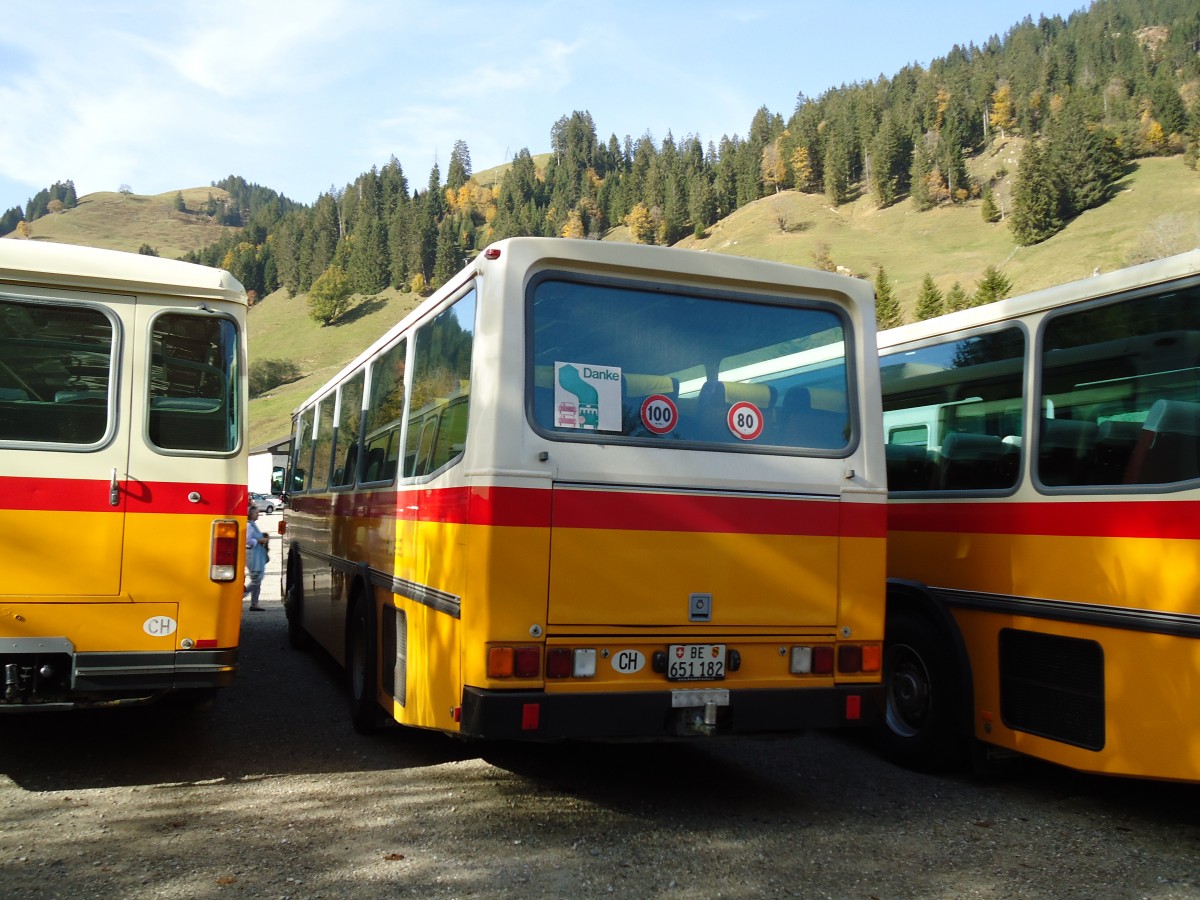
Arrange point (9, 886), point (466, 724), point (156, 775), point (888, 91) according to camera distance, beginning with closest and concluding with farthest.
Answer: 1. point (9, 886)
2. point (466, 724)
3. point (156, 775)
4. point (888, 91)

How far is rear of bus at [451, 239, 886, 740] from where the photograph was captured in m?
5.09

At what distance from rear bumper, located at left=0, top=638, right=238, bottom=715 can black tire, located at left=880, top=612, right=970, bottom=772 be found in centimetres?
424

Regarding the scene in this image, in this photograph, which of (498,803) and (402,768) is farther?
(402,768)

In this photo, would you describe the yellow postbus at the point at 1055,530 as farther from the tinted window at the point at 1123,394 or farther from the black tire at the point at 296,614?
the black tire at the point at 296,614

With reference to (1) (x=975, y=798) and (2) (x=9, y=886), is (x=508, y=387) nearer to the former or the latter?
(2) (x=9, y=886)

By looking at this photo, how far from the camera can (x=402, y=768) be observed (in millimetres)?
6645

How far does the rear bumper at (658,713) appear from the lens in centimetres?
498

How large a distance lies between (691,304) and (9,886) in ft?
13.7

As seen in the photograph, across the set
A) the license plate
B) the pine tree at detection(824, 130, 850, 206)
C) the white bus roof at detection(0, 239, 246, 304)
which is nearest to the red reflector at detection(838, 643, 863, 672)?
the license plate

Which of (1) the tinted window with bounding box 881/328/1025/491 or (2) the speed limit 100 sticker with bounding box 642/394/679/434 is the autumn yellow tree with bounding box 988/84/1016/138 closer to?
(1) the tinted window with bounding box 881/328/1025/491

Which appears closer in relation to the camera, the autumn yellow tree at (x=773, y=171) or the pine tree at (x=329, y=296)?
the pine tree at (x=329, y=296)

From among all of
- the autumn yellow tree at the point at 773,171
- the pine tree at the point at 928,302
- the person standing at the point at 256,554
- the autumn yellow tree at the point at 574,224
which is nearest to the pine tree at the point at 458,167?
the autumn yellow tree at the point at 574,224

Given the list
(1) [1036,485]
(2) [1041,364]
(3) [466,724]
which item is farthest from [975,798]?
(3) [466,724]

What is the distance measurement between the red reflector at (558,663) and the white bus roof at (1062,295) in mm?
3349
